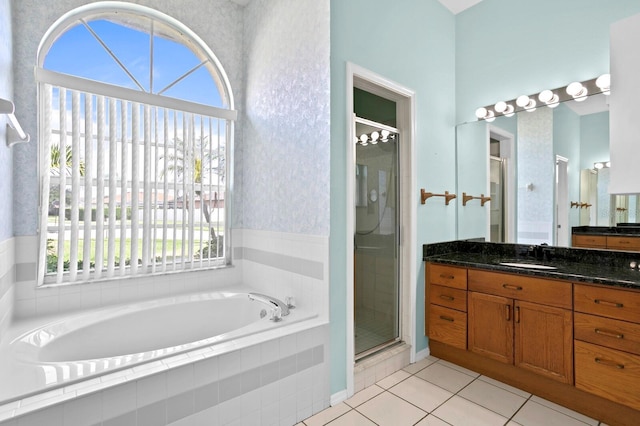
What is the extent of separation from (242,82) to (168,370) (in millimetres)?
2517

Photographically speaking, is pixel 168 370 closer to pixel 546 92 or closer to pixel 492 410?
pixel 492 410

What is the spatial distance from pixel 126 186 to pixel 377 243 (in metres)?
2.04

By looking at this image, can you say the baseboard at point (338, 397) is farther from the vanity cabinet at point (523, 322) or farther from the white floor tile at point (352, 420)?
the vanity cabinet at point (523, 322)

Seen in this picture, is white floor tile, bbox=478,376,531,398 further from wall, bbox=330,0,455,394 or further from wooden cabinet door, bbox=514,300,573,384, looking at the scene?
wall, bbox=330,0,455,394

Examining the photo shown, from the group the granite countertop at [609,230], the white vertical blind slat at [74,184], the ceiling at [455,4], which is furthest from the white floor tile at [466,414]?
the ceiling at [455,4]

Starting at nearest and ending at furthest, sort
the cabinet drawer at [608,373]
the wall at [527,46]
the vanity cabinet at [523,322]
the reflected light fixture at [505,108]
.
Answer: the cabinet drawer at [608,373]
the vanity cabinet at [523,322]
the wall at [527,46]
the reflected light fixture at [505,108]

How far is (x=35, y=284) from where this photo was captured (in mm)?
2021

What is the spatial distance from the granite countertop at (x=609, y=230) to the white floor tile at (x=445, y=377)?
134cm

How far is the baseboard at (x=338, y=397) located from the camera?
1956 mm

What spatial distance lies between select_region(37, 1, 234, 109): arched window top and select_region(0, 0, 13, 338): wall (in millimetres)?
273

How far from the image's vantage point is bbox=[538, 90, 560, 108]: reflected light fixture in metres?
2.35

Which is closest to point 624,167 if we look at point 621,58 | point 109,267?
point 621,58

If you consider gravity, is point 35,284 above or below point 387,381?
above

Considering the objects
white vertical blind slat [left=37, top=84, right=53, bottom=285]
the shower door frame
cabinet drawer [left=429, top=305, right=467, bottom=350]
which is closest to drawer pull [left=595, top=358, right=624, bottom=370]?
cabinet drawer [left=429, top=305, right=467, bottom=350]
